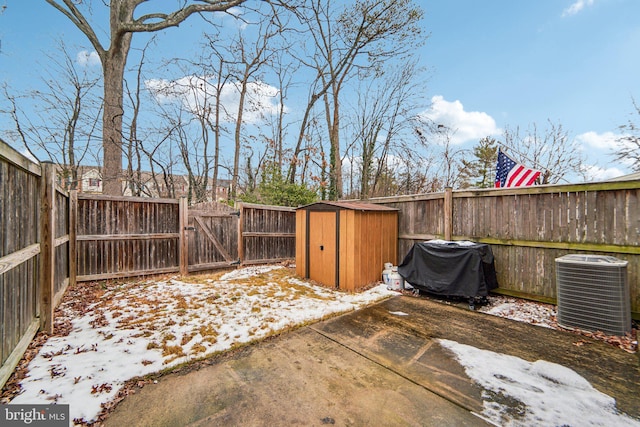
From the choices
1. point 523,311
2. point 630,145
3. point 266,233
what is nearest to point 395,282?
point 523,311

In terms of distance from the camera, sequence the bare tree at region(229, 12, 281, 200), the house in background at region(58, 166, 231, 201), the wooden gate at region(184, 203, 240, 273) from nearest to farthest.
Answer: the wooden gate at region(184, 203, 240, 273), the house in background at region(58, 166, 231, 201), the bare tree at region(229, 12, 281, 200)

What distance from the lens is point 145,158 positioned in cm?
Result: 869

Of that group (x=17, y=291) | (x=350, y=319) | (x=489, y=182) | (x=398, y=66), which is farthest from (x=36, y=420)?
(x=489, y=182)

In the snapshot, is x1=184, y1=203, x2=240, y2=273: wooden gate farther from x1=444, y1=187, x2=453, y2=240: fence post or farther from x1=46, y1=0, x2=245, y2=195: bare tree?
x1=444, y1=187, x2=453, y2=240: fence post

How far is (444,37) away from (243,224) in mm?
8809

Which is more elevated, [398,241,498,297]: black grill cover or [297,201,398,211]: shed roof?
[297,201,398,211]: shed roof

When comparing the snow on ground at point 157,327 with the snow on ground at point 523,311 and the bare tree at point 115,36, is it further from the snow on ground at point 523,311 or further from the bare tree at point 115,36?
the bare tree at point 115,36

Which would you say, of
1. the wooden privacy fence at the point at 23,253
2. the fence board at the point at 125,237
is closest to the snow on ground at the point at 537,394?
the wooden privacy fence at the point at 23,253

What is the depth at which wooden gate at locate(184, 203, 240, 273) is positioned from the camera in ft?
18.5

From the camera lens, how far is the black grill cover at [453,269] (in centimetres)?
372

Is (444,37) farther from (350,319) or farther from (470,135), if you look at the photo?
(350,319)

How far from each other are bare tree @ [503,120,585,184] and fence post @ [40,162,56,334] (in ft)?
36.3

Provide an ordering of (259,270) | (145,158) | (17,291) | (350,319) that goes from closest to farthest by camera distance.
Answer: (17,291) < (350,319) < (259,270) < (145,158)

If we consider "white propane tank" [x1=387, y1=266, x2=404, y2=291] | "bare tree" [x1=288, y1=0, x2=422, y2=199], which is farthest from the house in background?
"white propane tank" [x1=387, y1=266, x2=404, y2=291]
